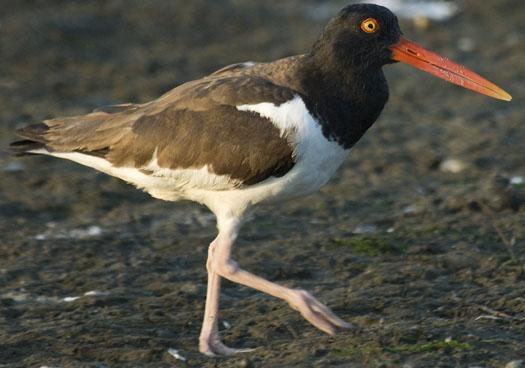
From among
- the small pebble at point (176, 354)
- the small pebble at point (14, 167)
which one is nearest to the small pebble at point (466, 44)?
the small pebble at point (14, 167)

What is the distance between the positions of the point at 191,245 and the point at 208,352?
1.85 m

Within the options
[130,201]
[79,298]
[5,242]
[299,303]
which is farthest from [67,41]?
[299,303]

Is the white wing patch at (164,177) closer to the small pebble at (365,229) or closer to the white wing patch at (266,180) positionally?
the white wing patch at (266,180)

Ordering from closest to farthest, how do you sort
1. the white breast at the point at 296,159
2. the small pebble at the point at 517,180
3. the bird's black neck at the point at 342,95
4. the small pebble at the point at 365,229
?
1. the white breast at the point at 296,159
2. the bird's black neck at the point at 342,95
3. the small pebble at the point at 365,229
4. the small pebble at the point at 517,180

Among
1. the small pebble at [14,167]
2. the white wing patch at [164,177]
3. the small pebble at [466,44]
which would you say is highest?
the small pebble at [466,44]

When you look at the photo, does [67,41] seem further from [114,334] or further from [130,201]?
[114,334]

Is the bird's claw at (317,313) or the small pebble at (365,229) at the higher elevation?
the small pebble at (365,229)

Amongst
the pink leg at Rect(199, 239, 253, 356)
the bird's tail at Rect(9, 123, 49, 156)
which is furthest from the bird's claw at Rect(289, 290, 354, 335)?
the bird's tail at Rect(9, 123, 49, 156)

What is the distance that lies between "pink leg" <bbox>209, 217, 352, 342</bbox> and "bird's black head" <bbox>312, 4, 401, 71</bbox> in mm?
1086

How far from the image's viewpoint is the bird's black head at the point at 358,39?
6352 mm

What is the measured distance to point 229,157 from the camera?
20.3 feet

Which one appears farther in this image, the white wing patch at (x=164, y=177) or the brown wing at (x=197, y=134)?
the white wing patch at (x=164, y=177)

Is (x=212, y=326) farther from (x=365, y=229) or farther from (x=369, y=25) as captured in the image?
(x=365, y=229)

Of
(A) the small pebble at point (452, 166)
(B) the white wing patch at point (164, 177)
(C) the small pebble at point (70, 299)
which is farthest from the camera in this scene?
(A) the small pebble at point (452, 166)
